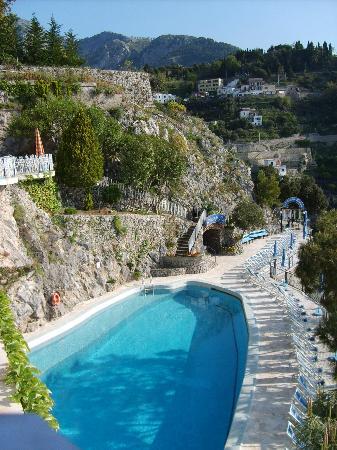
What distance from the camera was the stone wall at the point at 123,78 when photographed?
32.7 meters

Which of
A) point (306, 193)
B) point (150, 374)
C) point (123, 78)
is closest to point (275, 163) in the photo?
point (306, 193)

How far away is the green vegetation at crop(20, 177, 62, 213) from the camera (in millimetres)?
20609

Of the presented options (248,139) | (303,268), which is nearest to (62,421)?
(303,268)

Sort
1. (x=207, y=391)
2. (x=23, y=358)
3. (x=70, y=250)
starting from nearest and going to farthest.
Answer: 1. (x=23, y=358)
2. (x=207, y=391)
3. (x=70, y=250)

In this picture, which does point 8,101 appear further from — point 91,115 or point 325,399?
point 325,399

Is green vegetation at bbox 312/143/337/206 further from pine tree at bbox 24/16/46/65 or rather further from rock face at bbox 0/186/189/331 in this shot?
rock face at bbox 0/186/189/331

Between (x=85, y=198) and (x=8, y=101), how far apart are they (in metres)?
9.29

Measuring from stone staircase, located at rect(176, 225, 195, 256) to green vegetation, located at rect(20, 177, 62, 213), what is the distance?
23.6 ft

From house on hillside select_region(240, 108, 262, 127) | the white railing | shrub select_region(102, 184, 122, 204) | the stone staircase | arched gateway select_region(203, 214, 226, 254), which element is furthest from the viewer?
house on hillside select_region(240, 108, 262, 127)

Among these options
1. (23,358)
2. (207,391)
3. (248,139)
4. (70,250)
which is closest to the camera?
(23,358)

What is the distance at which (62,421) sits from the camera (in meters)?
11.8

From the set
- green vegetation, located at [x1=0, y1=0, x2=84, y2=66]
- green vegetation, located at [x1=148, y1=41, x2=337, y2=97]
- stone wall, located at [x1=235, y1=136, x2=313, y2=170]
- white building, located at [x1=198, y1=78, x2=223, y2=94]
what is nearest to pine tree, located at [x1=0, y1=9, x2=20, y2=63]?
green vegetation, located at [x1=0, y1=0, x2=84, y2=66]

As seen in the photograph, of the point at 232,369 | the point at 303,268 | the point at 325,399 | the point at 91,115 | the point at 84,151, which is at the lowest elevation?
the point at 232,369

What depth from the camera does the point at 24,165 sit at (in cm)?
2002
